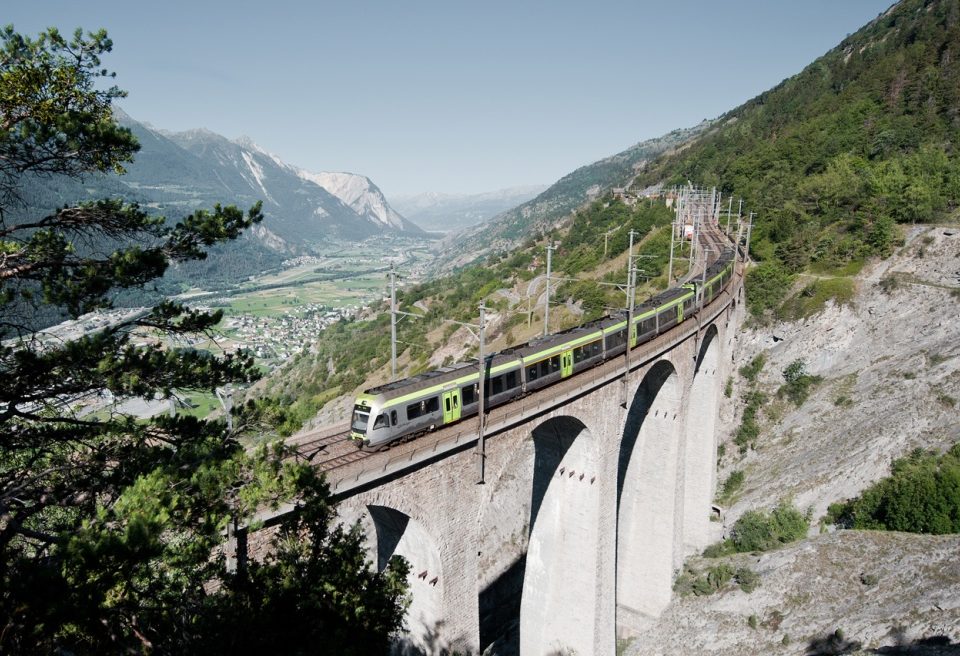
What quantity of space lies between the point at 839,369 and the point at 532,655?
1208 inches

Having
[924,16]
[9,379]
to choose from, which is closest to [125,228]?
[9,379]

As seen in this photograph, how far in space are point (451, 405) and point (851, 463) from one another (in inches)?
1115

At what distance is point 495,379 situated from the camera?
63.3 ft

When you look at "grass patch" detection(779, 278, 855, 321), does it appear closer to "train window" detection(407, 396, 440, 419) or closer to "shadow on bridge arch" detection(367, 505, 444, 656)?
"train window" detection(407, 396, 440, 419)

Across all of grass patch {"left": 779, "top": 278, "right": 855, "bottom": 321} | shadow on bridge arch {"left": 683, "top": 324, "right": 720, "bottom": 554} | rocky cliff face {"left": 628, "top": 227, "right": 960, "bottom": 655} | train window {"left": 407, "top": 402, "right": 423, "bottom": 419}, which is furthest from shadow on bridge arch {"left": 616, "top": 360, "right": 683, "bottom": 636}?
grass patch {"left": 779, "top": 278, "right": 855, "bottom": 321}

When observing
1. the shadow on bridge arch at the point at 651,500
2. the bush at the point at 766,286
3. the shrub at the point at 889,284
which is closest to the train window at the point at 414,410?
the shadow on bridge arch at the point at 651,500

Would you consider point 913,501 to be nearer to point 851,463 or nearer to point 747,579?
point 851,463

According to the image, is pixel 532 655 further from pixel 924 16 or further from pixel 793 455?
pixel 924 16

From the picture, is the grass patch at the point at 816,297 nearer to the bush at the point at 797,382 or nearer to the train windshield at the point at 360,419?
the bush at the point at 797,382

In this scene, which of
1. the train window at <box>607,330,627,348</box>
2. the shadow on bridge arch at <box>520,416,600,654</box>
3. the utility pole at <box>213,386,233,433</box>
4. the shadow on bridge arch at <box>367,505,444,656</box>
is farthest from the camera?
the train window at <box>607,330,627,348</box>

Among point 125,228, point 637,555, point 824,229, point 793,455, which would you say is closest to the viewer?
point 125,228

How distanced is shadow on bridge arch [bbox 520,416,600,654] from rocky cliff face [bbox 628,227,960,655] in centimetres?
706

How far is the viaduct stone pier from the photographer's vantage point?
623 inches

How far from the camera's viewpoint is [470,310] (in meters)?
68.2
